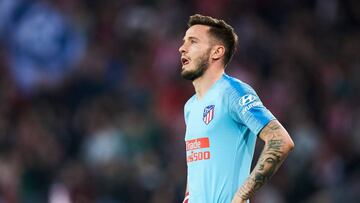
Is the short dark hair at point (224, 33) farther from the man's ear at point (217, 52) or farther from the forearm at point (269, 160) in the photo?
the forearm at point (269, 160)

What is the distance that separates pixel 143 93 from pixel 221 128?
27.5 ft

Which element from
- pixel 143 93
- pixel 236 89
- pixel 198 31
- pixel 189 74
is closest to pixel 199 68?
pixel 189 74

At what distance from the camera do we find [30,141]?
13.1m

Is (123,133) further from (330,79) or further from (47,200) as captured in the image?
(330,79)

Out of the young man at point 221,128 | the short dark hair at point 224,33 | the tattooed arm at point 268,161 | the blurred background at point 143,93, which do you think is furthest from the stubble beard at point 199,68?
the blurred background at point 143,93

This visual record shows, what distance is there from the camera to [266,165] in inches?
218

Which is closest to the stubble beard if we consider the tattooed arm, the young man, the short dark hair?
the young man

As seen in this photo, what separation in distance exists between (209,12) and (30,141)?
4.02 metres

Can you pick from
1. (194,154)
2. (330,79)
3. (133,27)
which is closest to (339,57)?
(330,79)

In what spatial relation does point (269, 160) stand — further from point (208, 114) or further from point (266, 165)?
point (208, 114)

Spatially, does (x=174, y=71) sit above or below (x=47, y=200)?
above

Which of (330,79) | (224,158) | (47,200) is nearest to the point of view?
(224,158)

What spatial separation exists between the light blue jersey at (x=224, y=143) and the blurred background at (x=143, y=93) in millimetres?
5755

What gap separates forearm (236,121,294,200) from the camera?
5520mm
